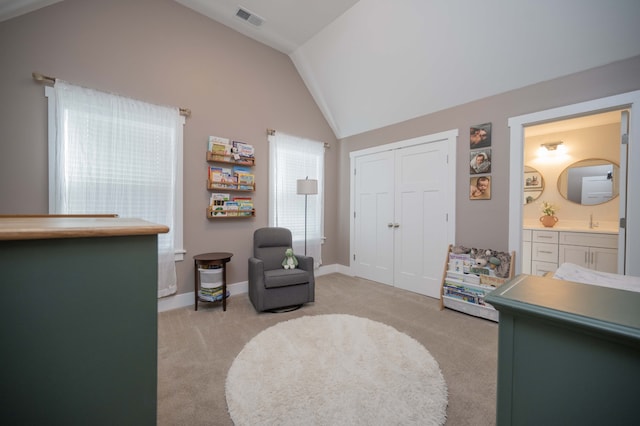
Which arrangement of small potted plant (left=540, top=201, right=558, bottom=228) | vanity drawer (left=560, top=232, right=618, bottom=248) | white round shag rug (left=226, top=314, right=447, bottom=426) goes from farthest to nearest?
small potted plant (left=540, top=201, right=558, bottom=228) → vanity drawer (left=560, top=232, right=618, bottom=248) → white round shag rug (left=226, top=314, right=447, bottom=426)

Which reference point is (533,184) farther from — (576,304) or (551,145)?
(576,304)

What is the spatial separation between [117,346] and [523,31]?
12.1 ft

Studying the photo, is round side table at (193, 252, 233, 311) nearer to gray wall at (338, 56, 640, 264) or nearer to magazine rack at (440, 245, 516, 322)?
magazine rack at (440, 245, 516, 322)

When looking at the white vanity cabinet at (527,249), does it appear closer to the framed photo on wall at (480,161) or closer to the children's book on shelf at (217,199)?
the framed photo on wall at (480,161)

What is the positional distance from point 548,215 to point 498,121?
2.50m

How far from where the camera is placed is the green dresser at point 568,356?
21.7 inches

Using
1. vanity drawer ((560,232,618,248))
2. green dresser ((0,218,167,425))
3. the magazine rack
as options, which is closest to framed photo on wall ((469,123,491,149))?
the magazine rack

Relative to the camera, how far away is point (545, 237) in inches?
155

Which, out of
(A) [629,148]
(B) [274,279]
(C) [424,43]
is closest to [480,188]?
(A) [629,148]

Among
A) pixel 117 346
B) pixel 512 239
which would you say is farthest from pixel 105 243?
pixel 512 239

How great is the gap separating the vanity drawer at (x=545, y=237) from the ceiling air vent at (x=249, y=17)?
5.03 metres

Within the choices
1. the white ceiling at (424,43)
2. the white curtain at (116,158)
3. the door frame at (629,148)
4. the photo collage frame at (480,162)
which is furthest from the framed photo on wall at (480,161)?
the white curtain at (116,158)

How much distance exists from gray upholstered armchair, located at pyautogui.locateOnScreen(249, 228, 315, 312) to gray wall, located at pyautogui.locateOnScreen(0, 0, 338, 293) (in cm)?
40

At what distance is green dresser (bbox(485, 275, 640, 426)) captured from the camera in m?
0.55
